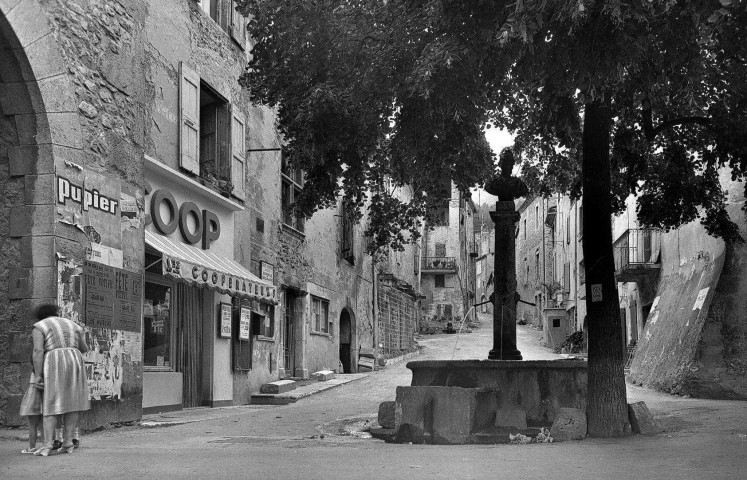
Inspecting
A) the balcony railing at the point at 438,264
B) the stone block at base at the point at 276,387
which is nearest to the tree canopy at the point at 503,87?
the stone block at base at the point at 276,387

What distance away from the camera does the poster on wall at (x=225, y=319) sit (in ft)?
53.5

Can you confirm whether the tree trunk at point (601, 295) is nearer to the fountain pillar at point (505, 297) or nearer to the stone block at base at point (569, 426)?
the stone block at base at point (569, 426)

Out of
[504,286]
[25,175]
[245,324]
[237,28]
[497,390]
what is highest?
[237,28]

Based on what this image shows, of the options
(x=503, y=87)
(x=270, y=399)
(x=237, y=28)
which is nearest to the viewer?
(x=503, y=87)

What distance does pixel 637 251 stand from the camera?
27.0 metres

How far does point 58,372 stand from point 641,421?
6.75 meters

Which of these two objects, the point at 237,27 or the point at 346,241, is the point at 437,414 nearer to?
the point at 237,27

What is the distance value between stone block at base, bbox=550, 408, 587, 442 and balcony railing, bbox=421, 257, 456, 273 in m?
Answer: 53.7

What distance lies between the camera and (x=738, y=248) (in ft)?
57.7

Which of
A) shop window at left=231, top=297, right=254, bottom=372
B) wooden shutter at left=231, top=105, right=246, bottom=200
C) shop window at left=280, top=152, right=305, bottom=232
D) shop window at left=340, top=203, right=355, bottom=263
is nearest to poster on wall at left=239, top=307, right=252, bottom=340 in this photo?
shop window at left=231, top=297, right=254, bottom=372

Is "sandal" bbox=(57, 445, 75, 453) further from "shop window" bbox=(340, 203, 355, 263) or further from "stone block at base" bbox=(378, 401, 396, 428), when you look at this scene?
"shop window" bbox=(340, 203, 355, 263)

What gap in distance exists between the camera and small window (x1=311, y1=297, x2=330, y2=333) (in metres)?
23.6

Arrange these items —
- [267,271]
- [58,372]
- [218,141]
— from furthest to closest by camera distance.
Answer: [267,271]
[218,141]
[58,372]

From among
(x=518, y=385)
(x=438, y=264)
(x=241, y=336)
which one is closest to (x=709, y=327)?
(x=518, y=385)
